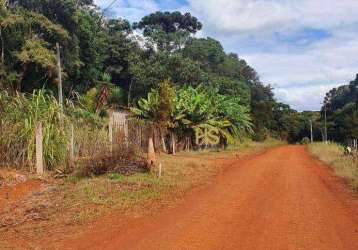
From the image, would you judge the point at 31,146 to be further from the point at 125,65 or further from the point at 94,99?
the point at 125,65

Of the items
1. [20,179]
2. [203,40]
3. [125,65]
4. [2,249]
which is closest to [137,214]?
[2,249]

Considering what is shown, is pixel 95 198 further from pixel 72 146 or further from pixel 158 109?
pixel 158 109

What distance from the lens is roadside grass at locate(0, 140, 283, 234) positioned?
364 inches

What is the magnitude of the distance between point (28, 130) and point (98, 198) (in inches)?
206

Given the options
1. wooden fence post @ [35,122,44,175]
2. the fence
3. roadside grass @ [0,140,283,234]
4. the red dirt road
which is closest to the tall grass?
the fence

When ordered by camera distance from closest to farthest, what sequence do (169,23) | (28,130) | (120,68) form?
(28,130) → (120,68) → (169,23)

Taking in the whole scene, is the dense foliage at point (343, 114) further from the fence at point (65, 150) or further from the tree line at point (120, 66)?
the fence at point (65, 150)

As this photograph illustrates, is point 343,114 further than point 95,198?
Yes

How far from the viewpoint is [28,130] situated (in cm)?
1497

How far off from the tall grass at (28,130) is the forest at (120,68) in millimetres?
612

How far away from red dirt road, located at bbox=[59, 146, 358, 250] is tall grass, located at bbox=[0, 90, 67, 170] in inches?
213

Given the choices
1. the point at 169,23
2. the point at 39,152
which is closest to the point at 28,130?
the point at 39,152

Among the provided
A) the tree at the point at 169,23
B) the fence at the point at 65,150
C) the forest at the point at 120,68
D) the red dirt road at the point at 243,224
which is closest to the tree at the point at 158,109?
the forest at the point at 120,68

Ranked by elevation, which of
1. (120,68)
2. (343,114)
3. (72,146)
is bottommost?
(72,146)
